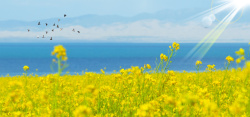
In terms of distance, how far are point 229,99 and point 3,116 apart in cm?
470

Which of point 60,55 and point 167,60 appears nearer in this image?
point 60,55

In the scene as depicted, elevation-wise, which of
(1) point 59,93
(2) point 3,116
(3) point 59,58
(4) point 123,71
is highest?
(3) point 59,58

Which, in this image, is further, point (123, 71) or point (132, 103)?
point (123, 71)

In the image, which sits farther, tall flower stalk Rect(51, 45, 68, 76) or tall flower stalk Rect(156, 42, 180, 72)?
tall flower stalk Rect(156, 42, 180, 72)

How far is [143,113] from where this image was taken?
2.73 m

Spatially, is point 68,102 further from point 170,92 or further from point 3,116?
point 170,92

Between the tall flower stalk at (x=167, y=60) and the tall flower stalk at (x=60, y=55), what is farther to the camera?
the tall flower stalk at (x=167, y=60)

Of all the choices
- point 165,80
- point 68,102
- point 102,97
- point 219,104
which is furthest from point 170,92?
point 68,102

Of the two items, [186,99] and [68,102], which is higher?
[186,99]

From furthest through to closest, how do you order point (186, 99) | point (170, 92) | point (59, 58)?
point (170, 92) → point (59, 58) → point (186, 99)

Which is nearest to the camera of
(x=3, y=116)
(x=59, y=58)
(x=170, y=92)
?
(x=59, y=58)

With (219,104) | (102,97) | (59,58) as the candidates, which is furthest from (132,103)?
→ (59,58)

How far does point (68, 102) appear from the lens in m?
6.21

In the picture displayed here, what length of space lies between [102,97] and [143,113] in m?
3.44
